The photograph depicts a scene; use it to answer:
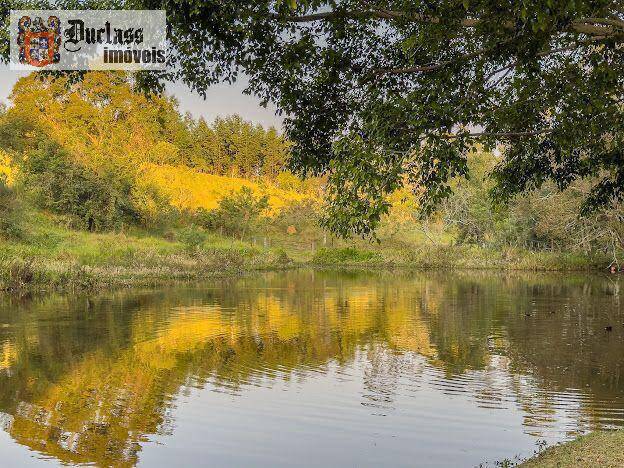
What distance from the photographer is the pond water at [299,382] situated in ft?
37.8

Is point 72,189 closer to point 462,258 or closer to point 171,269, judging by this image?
point 171,269

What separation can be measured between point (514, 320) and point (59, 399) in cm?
1830

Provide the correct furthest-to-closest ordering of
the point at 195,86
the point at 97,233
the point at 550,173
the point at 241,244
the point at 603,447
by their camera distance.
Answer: the point at 241,244 < the point at 97,233 < the point at 550,173 < the point at 195,86 < the point at 603,447

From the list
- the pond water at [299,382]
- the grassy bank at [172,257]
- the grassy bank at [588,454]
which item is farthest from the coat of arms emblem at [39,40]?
the grassy bank at [172,257]

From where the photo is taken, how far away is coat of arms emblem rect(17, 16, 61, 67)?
12805mm

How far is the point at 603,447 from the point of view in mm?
8633

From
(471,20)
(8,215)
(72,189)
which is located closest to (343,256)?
(72,189)

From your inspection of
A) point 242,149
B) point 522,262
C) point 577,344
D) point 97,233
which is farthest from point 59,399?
point 242,149

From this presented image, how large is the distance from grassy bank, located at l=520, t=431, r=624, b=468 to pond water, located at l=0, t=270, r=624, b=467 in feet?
5.77

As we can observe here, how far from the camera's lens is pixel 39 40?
14.1 m

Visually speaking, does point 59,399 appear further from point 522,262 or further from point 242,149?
point 242,149

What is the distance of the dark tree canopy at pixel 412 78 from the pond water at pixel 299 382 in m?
3.89

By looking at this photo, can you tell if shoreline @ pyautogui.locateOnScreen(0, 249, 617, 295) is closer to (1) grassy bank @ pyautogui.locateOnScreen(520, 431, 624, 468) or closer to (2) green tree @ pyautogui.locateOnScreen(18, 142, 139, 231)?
(2) green tree @ pyautogui.locateOnScreen(18, 142, 139, 231)

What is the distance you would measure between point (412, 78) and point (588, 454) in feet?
26.8
